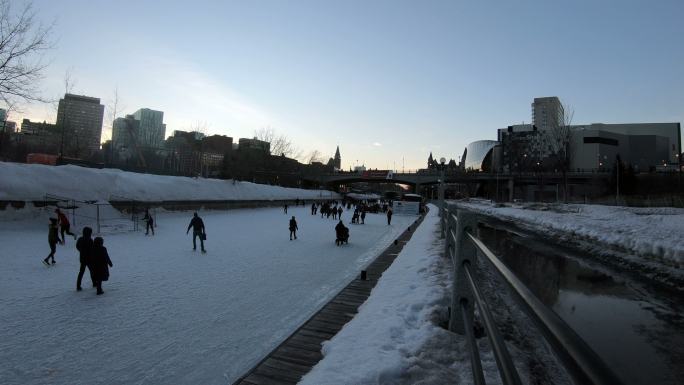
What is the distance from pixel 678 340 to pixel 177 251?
13959mm

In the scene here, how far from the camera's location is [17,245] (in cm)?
1402

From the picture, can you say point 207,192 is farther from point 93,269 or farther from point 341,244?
point 93,269

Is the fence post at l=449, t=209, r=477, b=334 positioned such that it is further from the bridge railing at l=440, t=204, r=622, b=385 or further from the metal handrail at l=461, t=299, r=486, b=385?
the metal handrail at l=461, t=299, r=486, b=385

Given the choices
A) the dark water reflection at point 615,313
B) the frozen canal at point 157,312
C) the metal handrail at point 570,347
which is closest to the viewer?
the metal handrail at point 570,347

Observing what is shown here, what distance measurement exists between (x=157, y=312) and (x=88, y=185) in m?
24.3

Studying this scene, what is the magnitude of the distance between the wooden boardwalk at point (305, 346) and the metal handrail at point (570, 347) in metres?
2.80

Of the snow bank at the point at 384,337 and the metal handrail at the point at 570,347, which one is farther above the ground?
the metal handrail at the point at 570,347

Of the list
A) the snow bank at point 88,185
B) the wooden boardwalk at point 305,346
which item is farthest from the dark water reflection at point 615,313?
the snow bank at point 88,185

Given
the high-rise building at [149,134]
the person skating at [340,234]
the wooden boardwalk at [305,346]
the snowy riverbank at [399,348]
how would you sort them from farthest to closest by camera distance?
the high-rise building at [149,134] < the person skating at [340,234] < the wooden boardwalk at [305,346] < the snowy riverbank at [399,348]

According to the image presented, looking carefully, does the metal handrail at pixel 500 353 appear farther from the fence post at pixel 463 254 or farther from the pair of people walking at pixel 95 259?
the pair of people walking at pixel 95 259

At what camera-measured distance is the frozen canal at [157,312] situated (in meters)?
4.68

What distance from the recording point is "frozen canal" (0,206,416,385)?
184 inches

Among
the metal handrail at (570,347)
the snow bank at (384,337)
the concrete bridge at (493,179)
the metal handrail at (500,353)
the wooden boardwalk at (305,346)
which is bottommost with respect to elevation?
the wooden boardwalk at (305,346)

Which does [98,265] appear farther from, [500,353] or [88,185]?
[88,185]
